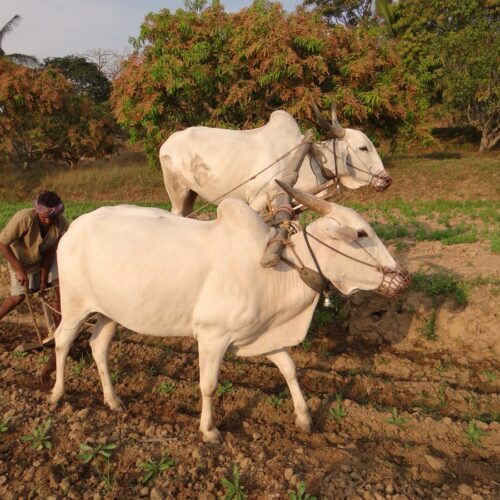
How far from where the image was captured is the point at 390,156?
20.0 m

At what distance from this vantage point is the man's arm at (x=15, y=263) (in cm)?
413

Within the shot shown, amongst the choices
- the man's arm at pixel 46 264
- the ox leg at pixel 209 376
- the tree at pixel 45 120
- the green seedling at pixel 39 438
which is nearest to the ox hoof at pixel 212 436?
the ox leg at pixel 209 376

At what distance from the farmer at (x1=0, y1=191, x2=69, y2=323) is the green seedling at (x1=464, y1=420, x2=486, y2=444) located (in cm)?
365

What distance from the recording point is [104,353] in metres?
3.90

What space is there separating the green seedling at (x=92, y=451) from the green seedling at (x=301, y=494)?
1.21 metres

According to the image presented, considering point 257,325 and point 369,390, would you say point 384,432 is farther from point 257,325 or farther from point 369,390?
point 257,325

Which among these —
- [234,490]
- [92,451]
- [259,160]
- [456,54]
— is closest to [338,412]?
[234,490]

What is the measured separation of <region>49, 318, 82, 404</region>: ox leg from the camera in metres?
3.82

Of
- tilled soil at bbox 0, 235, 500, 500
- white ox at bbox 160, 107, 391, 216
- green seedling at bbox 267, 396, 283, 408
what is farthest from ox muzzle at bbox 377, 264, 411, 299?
white ox at bbox 160, 107, 391, 216

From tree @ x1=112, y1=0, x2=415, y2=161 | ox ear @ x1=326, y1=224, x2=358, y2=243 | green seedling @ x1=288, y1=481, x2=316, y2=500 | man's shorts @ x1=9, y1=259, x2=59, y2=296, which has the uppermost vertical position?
tree @ x1=112, y1=0, x2=415, y2=161

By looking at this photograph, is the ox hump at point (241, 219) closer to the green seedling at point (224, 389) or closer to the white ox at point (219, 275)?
the white ox at point (219, 275)

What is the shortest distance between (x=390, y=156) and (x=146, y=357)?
1748cm

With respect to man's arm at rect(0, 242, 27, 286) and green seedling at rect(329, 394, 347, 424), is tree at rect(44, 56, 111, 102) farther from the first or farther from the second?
green seedling at rect(329, 394, 347, 424)

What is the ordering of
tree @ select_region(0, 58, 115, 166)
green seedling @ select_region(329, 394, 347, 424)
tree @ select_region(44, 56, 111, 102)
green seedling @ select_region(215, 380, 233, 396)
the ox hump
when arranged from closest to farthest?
the ox hump < green seedling @ select_region(329, 394, 347, 424) < green seedling @ select_region(215, 380, 233, 396) < tree @ select_region(0, 58, 115, 166) < tree @ select_region(44, 56, 111, 102)
